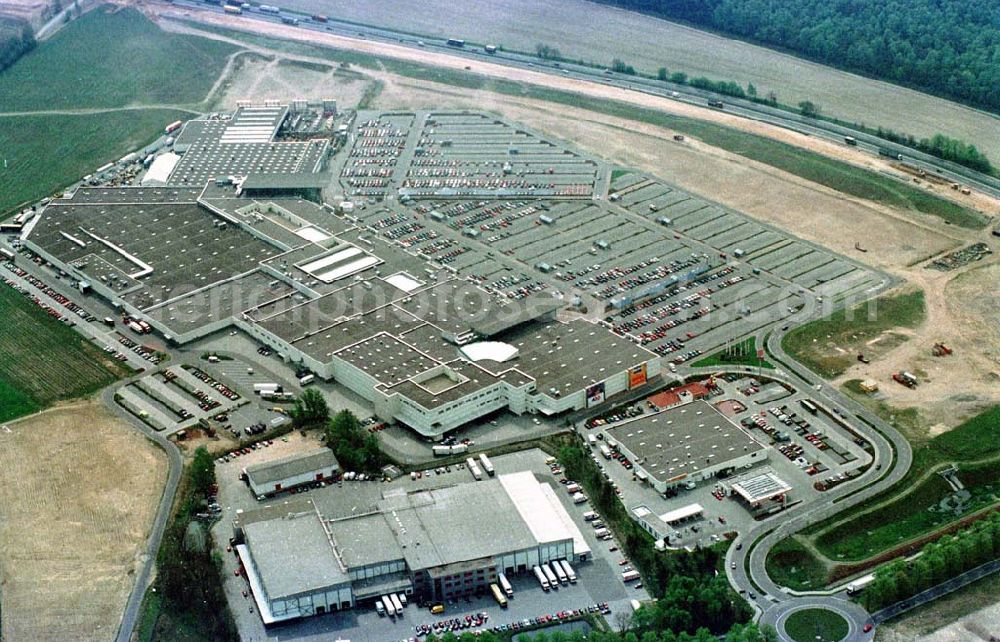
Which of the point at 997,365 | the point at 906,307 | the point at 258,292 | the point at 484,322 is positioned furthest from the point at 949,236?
the point at 258,292

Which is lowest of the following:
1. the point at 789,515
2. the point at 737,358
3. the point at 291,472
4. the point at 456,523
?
the point at 291,472

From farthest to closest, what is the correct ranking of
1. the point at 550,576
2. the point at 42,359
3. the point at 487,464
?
the point at 42,359 < the point at 487,464 < the point at 550,576

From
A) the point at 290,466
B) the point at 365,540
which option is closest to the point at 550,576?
the point at 365,540

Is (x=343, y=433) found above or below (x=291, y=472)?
above

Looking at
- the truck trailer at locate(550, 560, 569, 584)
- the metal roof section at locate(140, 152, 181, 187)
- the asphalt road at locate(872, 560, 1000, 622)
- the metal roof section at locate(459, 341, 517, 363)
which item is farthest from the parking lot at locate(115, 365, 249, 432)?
the asphalt road at locate(872, 560, 1000, 622)

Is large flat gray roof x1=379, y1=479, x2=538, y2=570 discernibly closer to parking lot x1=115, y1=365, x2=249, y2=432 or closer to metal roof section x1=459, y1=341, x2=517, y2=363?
metal roof section x1=459, y1=341, x2=517, y2=363

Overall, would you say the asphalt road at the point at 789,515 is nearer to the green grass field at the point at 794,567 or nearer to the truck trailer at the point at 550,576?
the green grass field at the point at 794,567

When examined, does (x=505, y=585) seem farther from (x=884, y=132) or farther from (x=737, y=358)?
(x=884, y=132)

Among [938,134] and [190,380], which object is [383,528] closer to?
[190,380]
